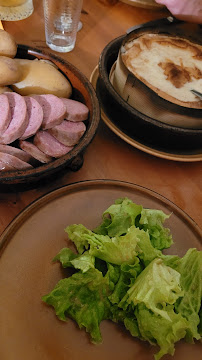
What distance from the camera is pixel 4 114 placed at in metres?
0.97

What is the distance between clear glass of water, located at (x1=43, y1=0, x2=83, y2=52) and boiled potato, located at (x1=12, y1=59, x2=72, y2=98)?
450 millimetres

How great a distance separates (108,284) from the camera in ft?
2.62

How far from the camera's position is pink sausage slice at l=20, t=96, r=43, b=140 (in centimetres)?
100

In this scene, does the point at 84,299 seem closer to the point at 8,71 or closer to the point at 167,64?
the point at 8,71

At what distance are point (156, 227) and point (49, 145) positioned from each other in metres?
0.40

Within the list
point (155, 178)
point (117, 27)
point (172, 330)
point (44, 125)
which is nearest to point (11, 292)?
point (172, 330)

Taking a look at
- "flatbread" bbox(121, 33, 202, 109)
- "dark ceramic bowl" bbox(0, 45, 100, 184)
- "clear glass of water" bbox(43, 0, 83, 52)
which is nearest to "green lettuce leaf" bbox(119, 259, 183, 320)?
"dark ceramic bowl" bbox(0, 45, 100, 184)

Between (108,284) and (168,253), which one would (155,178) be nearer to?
(168,253)

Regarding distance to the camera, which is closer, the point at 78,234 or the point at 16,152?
the point at 78,234

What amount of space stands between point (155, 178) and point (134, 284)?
53 cm

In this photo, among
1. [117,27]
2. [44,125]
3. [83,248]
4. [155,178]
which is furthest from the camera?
[117,27]

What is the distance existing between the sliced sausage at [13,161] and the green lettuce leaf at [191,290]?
50cm

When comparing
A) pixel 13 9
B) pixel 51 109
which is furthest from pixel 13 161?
pixel 13 9

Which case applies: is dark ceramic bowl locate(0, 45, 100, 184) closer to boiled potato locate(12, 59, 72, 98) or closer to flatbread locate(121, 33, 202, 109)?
boiled potato locate(12, 59, 72, 98)
